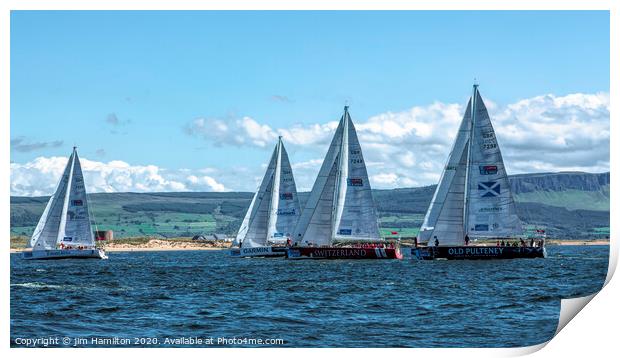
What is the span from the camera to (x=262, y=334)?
2948cm

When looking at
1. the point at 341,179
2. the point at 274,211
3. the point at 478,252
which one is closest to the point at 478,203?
the point at 478,252

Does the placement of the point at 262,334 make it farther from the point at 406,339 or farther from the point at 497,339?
the point at 497,339

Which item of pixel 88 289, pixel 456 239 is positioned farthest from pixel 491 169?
pixel 88 289

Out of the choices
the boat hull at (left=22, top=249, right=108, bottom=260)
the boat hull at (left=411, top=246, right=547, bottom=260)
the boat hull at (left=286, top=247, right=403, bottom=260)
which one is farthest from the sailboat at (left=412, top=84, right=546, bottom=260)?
the boat hull at (left=22, top=249, right=108, bottom=260)

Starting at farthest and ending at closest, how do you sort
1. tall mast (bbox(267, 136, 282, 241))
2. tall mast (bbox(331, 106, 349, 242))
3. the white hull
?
tall mast (bbox(267, 136, 282, 241)) → the white hull → tall mast (bbox(331, 106, 349, 242))

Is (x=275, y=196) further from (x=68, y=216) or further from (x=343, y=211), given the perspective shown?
(x=68, y=216)

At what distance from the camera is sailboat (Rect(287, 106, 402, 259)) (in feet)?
249

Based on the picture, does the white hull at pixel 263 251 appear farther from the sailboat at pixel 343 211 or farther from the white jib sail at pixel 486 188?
the white jib sail at pixel 486 188

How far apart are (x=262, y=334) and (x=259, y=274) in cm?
3121

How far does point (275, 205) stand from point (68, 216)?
19.6 metres

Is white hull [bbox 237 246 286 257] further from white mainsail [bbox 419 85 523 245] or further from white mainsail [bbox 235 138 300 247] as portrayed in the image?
white mainsail [bbox 419 85 523 245]

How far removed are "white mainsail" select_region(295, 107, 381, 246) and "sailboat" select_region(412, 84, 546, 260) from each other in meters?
7.69

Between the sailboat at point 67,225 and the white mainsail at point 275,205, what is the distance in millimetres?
15416

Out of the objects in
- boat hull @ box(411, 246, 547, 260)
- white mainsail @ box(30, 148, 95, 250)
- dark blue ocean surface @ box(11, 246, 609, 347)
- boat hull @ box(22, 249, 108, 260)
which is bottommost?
boat hull @ box(22, 249, 108, 260)
